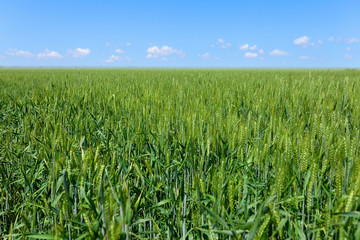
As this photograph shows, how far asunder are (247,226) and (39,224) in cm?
100

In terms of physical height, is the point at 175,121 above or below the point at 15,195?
above

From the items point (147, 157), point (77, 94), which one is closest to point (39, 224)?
point (147, 157)

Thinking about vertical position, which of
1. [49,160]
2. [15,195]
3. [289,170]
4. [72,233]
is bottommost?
[15,195]

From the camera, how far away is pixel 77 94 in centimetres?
378

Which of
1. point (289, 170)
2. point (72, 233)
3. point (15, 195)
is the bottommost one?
point (15, 195)

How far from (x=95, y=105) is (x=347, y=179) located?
9.04 feet

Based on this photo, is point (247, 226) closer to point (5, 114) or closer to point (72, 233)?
point (72, 233)

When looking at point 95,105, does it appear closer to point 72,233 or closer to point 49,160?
point 49,160

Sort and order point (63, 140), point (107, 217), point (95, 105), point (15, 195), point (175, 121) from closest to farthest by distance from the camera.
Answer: point (107, 217) → point (63, 140) → point (15, 195) → point (175, 121) → point (95, 105)

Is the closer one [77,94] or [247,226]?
[247,226]

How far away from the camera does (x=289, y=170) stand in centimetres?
112

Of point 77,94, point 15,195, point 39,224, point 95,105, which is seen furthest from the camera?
point 77,94

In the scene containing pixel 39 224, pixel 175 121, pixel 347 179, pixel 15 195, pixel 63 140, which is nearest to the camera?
pixel 347 179

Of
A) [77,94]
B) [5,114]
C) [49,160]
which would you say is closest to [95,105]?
[77,94]
